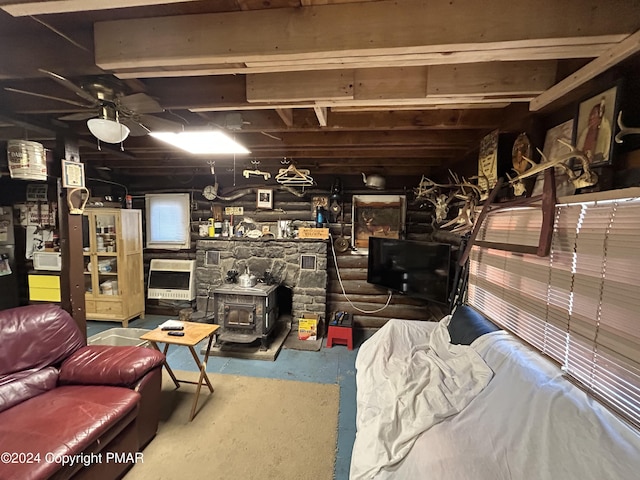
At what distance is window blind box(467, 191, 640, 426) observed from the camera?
1.15 meters

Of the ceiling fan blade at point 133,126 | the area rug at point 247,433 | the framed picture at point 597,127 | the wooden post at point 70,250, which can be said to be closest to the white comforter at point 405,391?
the area rug at point 247,433

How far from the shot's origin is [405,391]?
1783 mm

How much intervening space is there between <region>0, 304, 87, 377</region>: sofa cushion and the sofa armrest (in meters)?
0.10

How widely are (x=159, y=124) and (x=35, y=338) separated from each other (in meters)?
1.77

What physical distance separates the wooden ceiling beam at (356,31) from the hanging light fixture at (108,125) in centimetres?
39

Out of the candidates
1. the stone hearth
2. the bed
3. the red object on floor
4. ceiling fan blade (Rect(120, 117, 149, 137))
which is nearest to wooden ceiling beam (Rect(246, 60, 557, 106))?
ceiling fan blade (Rect(120, 117, 149, 137))

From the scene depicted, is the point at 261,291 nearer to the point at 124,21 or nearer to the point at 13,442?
the point at 13,442

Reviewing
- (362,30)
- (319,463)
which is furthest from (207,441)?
(362,30)

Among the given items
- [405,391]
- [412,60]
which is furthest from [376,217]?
[412,60]

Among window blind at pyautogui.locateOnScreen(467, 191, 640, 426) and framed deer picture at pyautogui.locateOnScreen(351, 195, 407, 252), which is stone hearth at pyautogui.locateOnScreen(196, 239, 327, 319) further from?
window blind at pyautogui.locateOnScreen(467, 191, 640, 426)

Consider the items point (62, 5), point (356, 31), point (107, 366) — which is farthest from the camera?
point (107, 366)

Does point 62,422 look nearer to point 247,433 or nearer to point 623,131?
point 247,433

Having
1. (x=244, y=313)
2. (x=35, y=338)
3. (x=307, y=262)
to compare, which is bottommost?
(x=244, y=313)

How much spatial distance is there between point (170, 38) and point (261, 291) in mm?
2932
